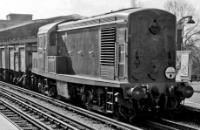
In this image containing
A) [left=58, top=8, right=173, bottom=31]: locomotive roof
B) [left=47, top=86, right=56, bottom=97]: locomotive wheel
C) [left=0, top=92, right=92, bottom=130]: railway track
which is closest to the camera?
[left=0, top=92, right=92, bottom=130]: railway track

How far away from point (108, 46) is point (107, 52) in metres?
0.21

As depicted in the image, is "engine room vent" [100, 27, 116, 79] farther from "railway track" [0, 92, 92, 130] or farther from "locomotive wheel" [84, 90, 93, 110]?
"railway track" [0, 92, 92, 130]

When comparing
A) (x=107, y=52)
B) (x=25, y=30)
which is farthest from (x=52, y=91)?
(x=25, y=30)

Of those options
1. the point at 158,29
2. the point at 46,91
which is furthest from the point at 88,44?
the point at 46,91

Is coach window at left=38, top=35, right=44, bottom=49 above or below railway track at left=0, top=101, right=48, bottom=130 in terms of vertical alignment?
above

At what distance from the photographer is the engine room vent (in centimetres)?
1039

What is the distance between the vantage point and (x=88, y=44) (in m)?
12.0

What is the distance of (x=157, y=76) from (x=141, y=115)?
4.93 feet

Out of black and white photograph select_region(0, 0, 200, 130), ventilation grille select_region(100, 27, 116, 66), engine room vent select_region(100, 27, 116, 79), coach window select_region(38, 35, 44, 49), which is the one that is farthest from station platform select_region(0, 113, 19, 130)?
coach window select_region(38, 35, 44, 49)

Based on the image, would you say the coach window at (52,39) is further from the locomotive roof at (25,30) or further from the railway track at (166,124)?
the locomotive roof at (25,30)

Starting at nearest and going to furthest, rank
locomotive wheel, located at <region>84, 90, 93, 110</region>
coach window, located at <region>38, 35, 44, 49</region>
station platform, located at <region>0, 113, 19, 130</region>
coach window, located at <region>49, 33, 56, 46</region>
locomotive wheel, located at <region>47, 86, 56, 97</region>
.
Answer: station platform, located at <region>0, 113, 19, 130</region> < locomotive wheel, located at <region>84, 90, 93, 110</region> < coach window, located at <region>49, 33, 56, 46</region> < locomotive wheel, located at <region>47, 86, 56, 97</region> < coach window, located at <region>38, 35, 44, 49</region>

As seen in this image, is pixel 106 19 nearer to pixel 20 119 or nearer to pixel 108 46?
pixel 108 46

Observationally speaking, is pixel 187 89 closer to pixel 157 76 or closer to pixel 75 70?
pixel 157 76

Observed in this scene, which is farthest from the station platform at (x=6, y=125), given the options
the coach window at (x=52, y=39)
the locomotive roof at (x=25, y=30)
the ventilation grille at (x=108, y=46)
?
the locomotive roof at (x=25, y=30)
